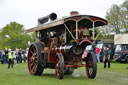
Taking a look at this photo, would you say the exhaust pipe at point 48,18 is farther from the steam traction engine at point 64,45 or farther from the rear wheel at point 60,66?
the rear wheel at point 60,66

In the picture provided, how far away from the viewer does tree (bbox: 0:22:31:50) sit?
79562 millimetres

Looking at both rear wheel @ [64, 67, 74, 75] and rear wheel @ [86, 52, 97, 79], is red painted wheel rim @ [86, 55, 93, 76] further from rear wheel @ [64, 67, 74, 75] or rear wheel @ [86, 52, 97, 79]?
rear wheel @ [64, 67, 74, 75]

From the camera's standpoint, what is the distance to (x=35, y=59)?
1388 centimetres

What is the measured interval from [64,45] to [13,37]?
68.1m

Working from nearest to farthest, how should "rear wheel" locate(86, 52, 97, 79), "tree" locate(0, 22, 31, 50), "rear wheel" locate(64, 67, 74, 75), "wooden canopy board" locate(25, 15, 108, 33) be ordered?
"wooden canopy board" locate(25, 15, 108, 33), "rear wheel" locate(86, 52, 97, 79), "rear wheel" locate(64, 67, 74, 75), "tree" locate(0, 22, 31, 50)

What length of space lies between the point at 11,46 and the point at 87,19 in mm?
69036

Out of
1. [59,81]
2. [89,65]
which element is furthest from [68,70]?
[59,81]

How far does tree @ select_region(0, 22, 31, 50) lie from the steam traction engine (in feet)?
216

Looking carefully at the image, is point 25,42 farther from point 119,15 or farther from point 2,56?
point 2,56

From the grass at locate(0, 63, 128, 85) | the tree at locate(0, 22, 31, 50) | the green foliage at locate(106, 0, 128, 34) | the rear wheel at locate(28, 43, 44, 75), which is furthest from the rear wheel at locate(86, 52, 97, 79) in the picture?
the tree at locate(0, 22, 31, 50)

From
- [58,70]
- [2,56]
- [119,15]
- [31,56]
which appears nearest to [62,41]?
[58,70]

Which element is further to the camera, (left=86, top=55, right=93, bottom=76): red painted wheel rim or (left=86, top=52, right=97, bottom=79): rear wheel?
(left=86, top=55, right=93, bottom=76): red painted wheel rim

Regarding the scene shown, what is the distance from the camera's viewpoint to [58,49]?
12.5 m

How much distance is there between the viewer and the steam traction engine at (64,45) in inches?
461
